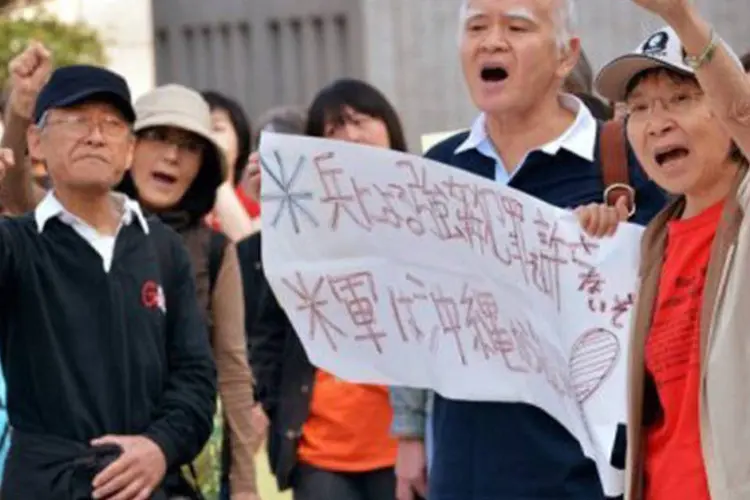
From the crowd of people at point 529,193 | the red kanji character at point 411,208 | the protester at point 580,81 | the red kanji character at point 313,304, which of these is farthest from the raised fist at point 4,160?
the protester at point 580,81

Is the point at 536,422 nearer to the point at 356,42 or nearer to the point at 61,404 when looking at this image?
the point at 61,404

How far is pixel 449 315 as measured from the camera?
18.0 feet

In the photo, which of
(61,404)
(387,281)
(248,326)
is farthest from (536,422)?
(248,326)

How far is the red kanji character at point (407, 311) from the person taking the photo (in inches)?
217

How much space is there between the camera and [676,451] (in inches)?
181

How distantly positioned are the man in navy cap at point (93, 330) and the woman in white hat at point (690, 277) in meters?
1.54

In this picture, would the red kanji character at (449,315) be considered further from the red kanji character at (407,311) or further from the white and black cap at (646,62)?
the white and black cap at (646,62)

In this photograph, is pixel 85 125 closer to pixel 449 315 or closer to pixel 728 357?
pixel 449 315

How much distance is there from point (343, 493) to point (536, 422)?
6.22 ft

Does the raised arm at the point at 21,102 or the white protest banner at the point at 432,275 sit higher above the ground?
the raised arm at the point at 21,102

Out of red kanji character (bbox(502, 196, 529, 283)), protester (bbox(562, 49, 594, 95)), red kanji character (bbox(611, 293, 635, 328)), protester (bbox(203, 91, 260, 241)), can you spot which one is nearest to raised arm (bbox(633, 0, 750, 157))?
red kanji character (bbox(611, 293, 635, 328))

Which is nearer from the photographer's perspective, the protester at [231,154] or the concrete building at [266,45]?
the protester at [231,154]

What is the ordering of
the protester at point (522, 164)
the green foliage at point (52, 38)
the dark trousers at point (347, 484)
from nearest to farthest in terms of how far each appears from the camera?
the protester at point (522, 164), the dark trousers at point (347, 484), the green foliage at point (52, 38)

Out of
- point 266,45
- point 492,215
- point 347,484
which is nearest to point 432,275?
point 492,215
